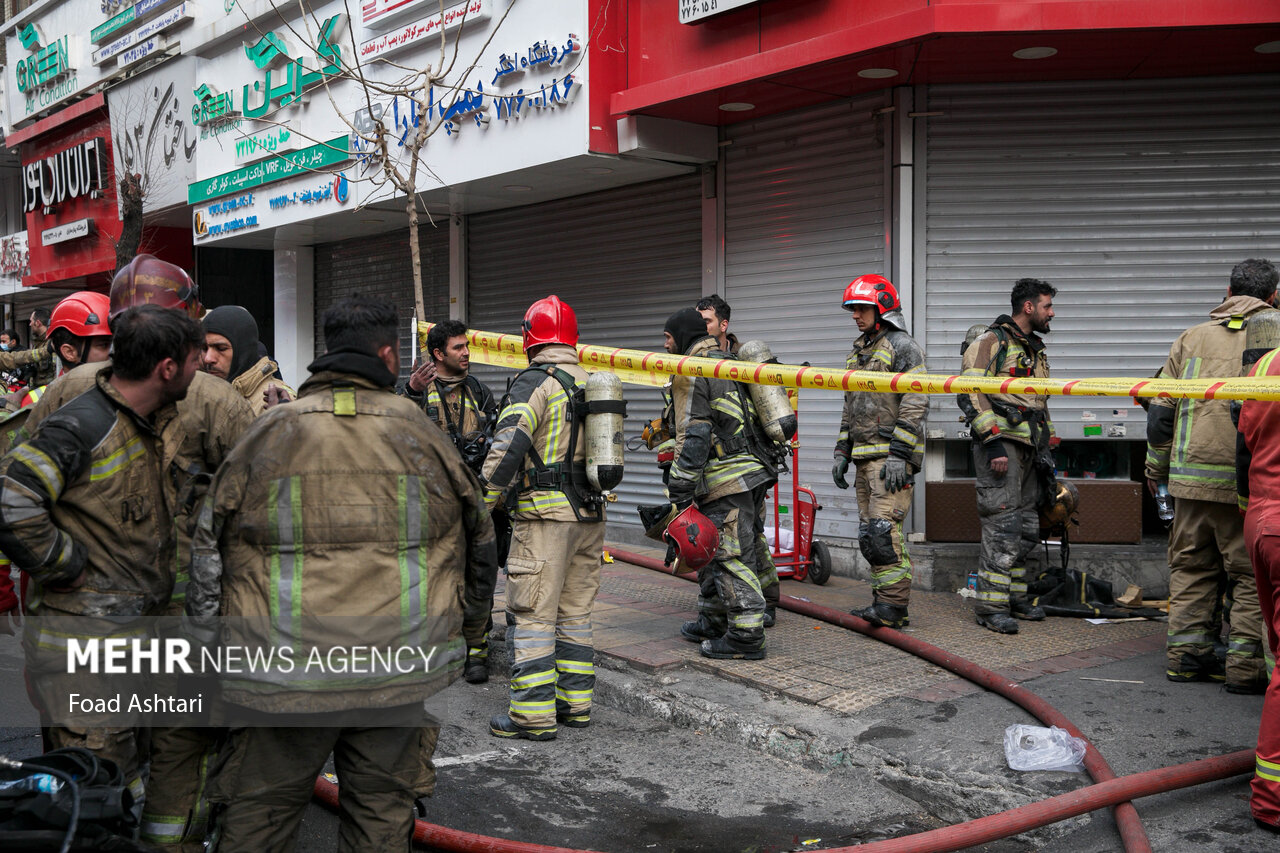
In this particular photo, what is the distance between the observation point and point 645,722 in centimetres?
559

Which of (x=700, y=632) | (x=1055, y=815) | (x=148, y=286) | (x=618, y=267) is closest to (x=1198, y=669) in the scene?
(x=1055, y=815)

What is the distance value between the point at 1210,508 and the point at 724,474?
100 inches

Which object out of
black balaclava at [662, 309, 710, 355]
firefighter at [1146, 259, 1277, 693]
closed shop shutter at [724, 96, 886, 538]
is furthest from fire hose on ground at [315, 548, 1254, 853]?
closed shop shutter at [724, 96, 886, 538]

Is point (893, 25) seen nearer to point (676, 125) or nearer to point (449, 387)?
point (676, 125)

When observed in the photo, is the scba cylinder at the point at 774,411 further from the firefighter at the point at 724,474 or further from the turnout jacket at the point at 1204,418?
the turnout jacket at the point at 1204,418

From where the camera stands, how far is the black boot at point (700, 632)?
653 cm

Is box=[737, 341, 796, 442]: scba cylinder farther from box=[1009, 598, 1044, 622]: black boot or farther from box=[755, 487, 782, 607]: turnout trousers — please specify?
box=[1009, 598, 1044, 622]: black boot

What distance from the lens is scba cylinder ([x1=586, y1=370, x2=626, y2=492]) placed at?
517cm

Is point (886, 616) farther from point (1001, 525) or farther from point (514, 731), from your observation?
point (514, 731)

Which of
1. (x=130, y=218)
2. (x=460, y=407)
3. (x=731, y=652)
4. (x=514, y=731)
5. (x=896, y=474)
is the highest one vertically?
(x=130, y=218)

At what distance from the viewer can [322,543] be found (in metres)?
2.90

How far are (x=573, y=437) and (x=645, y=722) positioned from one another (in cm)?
159

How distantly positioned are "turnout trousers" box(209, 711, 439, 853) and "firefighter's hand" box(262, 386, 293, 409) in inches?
93.7

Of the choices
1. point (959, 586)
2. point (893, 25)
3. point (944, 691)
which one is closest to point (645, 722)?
point (944, 691)
